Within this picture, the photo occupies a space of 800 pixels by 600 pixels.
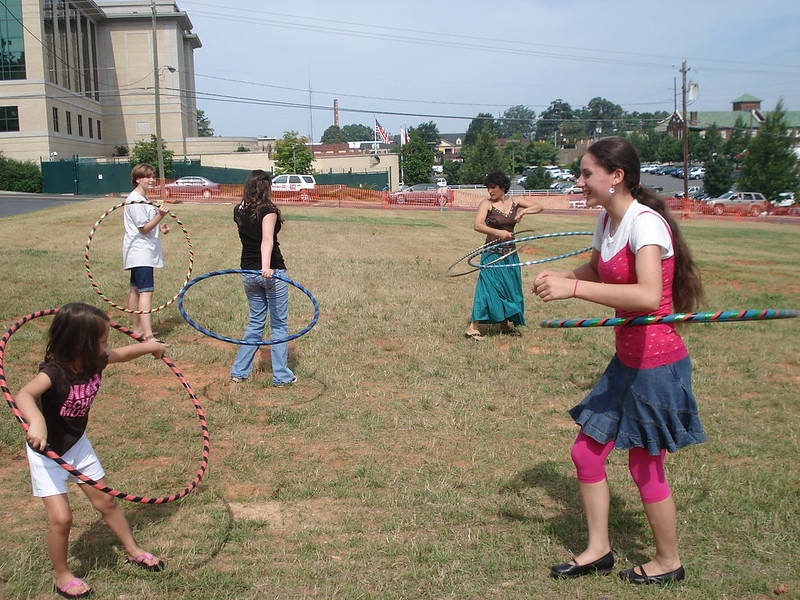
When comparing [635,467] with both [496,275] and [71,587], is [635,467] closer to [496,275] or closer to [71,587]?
[71,587]

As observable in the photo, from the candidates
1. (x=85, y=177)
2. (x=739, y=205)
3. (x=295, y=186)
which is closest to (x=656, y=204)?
(x=295, y=186)

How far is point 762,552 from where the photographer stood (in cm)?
446

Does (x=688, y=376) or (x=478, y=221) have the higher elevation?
(x=478, y=221)

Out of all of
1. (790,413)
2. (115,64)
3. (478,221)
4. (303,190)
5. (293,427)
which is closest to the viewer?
(293,427)

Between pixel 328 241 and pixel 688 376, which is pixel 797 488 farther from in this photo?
pixel 328 241

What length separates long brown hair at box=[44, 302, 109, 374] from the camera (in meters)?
3.88

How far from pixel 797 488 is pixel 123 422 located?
→ 546 centimetres

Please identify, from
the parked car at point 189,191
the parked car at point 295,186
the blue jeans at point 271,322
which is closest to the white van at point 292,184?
the parked car at point 295,186

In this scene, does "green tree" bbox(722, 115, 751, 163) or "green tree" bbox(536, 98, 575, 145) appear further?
"green tree" bbox(536, 98, 575, 145)

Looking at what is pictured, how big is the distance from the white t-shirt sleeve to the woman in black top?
415 centimetres

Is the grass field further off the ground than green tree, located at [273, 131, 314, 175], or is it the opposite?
green tree, located at [273, 131, 314, 175]

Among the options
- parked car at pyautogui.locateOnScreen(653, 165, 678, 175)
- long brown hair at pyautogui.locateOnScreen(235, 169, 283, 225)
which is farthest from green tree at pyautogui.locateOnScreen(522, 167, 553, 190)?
long brown hair at pyautogui.locateOnScreen(235, 169, 283, 225)

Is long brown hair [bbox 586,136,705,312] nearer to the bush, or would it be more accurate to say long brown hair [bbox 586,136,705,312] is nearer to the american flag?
the bush

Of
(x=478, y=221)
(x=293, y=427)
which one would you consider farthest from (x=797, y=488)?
(x=478, y=221)
